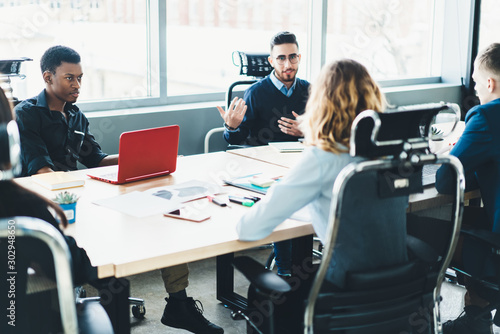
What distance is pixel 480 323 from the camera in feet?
8.02

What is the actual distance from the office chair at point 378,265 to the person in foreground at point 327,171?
3 cm

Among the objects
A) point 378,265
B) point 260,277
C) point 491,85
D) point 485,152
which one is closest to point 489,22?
point 491,85

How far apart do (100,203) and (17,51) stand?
1.90 meters

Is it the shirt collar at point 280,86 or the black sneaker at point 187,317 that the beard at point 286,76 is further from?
the black sneaker at point 187,317

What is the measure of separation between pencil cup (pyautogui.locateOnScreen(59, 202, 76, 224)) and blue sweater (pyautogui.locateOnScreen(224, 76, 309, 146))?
69.6 inches

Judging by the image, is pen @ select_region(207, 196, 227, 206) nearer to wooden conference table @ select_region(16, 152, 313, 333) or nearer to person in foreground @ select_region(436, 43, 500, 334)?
wooden conference table @ select_region(16, 152, 313, 333)

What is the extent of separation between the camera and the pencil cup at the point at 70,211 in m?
1.97

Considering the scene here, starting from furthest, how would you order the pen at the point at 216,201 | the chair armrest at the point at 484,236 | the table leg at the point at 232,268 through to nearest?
the table leg at the point at 232,268, the pen at the point at 216,201, the chair armrest at the point at 484,236

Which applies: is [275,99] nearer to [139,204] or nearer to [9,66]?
[9,66]

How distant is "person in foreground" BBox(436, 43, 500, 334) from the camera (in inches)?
88.5

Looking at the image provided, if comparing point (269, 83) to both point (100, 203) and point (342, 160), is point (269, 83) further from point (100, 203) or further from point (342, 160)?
point (342, 160)

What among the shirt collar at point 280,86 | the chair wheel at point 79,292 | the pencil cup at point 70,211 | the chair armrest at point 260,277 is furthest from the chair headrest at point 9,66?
the chair armrest at point 260,277

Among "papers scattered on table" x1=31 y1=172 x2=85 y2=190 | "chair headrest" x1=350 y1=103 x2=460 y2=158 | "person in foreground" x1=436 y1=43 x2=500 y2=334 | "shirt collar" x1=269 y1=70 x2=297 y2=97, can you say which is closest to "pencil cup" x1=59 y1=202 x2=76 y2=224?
"papers scattered on table" x1=31 y1=172 x2=85 y2=190

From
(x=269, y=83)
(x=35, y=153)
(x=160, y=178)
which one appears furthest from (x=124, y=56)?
(x=160, y=178)
